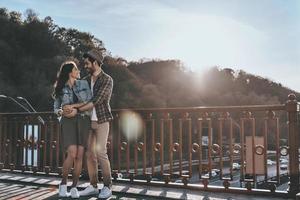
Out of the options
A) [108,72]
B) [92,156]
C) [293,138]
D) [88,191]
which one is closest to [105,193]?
[88,191]

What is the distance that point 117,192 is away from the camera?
5.59m

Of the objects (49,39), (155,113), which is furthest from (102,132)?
(49,39)

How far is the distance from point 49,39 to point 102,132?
2871 inches

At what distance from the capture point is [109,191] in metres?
5.22

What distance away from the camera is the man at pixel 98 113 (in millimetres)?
5133

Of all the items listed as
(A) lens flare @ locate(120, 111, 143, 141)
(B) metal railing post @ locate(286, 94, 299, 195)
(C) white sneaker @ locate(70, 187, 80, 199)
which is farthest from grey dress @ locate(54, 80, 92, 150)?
(B) metal railing post @ locate(286, 94, 299, 195)

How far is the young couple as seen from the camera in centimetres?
517

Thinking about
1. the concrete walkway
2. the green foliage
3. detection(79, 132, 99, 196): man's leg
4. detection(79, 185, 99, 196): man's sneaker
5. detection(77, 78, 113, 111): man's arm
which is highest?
the green foliage

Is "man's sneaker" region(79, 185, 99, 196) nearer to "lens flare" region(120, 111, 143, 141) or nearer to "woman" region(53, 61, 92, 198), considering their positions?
"woman" region(53, 61, 92, 198)

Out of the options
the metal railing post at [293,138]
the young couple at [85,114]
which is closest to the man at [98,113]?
the young couple at [85,114]

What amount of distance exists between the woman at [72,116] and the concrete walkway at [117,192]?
0.51 m

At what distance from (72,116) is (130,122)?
1376 millimetres

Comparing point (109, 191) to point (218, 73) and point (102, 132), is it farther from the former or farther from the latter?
point (218, 73)

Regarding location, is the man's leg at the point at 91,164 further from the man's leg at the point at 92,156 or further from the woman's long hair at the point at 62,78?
the woman's long hair at the point at 62,78
